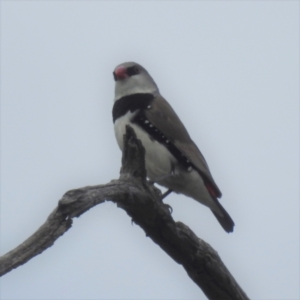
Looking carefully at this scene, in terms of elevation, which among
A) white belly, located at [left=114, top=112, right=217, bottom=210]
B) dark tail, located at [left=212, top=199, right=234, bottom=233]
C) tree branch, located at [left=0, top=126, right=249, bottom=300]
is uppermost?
white belly, located at [left=114, top=112, right=217, bottom=210]

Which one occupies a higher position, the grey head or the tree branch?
the grey head

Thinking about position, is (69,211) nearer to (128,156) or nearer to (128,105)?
(128,156)

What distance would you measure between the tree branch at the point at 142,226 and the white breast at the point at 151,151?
1.14 m

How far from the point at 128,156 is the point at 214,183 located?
79.3 inches

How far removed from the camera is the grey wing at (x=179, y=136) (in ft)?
24.3

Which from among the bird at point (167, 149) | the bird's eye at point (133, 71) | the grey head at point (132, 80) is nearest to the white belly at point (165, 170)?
the bird at point (167, 149)

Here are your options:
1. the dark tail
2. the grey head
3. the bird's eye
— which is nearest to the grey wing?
the dark tail

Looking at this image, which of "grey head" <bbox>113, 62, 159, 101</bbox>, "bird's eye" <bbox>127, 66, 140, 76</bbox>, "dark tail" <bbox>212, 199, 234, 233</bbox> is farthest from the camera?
"bird's eye" <bbox>127, 66, 140, 76</bbox>

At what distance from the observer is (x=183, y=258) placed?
6230mm

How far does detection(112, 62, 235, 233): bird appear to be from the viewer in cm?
725

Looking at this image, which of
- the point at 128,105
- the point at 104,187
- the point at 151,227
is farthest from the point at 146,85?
the point at 104,187

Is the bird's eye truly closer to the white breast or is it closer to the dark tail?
the white breast

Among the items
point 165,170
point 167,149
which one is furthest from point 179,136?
point 165,170

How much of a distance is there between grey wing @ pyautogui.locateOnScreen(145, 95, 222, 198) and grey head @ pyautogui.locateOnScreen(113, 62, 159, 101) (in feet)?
1.28
